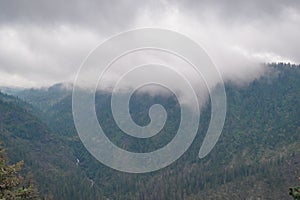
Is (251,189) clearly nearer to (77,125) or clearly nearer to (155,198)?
(155,198)

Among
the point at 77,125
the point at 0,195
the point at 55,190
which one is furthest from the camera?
the point at 55,190

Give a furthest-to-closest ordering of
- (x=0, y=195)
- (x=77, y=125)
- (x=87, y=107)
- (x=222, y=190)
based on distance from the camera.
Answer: (x=222, y=190)
(x=87, y=107)
(x=77, y=125)
(x=0, y=195)

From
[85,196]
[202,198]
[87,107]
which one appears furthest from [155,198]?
[87,107]

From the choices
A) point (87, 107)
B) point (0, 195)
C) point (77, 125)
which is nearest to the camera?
point (0, 195)

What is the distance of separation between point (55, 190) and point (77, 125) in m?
154

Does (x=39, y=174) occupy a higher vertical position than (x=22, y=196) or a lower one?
higher

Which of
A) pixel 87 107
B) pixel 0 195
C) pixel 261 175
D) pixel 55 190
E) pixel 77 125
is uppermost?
pixel 261 175

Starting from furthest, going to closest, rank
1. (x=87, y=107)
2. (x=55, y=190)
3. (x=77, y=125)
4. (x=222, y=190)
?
1. (x=222, y=190)
2. (x=55, y=190)
3. (x=87, y=107)
4. (x=77, y=125)

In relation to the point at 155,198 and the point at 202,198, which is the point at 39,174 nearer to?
the point at 155,198

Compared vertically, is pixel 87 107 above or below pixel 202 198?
below

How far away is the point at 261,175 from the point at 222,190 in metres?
22.1

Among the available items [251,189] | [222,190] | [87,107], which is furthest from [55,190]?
[87,107]

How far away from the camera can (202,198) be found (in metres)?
181

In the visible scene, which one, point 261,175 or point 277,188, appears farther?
point 261,175
